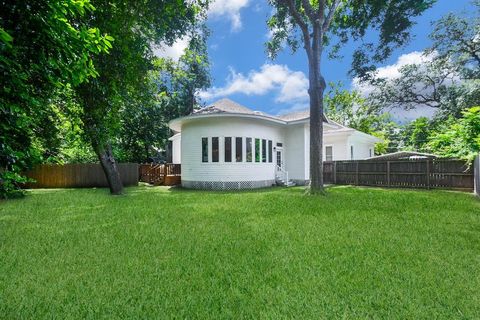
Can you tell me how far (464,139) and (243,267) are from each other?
12341mm

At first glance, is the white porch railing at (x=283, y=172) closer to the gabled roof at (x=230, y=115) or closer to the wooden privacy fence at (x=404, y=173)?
the gabled roof at (x=230, y=115)

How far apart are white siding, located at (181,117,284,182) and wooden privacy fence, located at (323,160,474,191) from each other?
518cm

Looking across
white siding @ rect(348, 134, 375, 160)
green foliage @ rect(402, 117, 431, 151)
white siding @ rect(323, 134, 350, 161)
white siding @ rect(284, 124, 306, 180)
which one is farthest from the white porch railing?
green foliage @ rect(402, 117, 431, 151)

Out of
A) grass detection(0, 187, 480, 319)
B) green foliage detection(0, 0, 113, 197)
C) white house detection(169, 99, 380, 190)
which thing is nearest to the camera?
green foliage detection(0, 0, 113, 197)

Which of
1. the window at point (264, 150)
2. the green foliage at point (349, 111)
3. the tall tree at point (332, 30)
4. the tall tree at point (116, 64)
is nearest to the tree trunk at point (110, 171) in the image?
the tall tree at point (116, 64)

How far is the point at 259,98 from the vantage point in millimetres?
27531

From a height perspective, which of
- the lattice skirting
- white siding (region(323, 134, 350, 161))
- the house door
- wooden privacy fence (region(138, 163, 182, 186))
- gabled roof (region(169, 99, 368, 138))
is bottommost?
the lattice skirting

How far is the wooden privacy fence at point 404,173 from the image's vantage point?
1138 centimetres

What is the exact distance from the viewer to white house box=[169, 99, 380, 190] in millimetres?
13672

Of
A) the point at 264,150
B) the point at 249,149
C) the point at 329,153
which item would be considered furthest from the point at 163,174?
the point at 329,153

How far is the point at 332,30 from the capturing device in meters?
14.5

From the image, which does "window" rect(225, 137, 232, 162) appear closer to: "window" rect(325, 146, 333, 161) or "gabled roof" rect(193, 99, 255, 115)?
"gabled roof" rect(193, 99, 255, 115)

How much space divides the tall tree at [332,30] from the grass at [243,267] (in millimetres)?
5912

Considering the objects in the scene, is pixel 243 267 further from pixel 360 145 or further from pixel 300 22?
pixel 360 145
